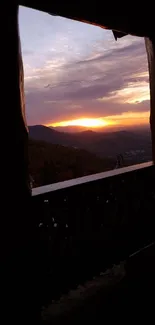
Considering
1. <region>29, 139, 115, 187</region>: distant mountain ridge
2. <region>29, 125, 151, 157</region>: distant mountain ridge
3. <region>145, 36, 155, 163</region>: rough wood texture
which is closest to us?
<region>145, 36, 155, 163</region>: rough wood texture

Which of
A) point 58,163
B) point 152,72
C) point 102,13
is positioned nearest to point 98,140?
point 58,163

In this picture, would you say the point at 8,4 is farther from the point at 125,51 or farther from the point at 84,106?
the point at 84,106

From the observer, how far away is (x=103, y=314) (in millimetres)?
3410

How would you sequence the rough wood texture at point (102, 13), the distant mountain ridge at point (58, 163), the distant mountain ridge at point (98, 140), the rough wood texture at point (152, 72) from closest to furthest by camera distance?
the rough wood texture at point (102, 13), the rough wood texture at point (152, 72), the distant mountain ridge at point (58, 163), the distant mountain ridge at point (98, 140)

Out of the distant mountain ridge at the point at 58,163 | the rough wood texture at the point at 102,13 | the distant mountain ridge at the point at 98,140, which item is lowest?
the distant mountain ridge at the point at 58,163

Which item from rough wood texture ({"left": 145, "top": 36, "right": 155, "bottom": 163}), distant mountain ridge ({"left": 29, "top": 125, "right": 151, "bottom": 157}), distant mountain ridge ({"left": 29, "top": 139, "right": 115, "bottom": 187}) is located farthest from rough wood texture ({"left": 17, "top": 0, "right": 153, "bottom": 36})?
distant mountain ridge ({"left": 29, "top": 125, "right": 151, "bottom": 157})

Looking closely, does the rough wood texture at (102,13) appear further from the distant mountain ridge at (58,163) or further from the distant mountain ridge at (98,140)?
the distant mountain ridge at (98,140)

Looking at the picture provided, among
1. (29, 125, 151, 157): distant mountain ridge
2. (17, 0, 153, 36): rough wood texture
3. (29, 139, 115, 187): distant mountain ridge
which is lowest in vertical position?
(29, 139, 115, 187): distant mountain ridge

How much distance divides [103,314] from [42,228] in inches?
44.8

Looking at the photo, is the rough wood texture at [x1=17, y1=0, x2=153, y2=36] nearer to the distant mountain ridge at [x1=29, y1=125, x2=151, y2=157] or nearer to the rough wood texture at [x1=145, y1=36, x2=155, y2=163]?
the rough wood texture at [x1=145, y1=36, x2=155, y2=163]

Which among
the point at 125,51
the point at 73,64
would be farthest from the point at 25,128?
the point at 73,64

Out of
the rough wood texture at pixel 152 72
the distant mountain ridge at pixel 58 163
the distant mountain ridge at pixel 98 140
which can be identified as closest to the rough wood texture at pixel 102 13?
the rough wood texture at pixel 152 72

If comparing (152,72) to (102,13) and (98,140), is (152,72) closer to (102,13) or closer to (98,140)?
(102,13)

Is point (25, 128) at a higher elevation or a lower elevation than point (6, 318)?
higher
